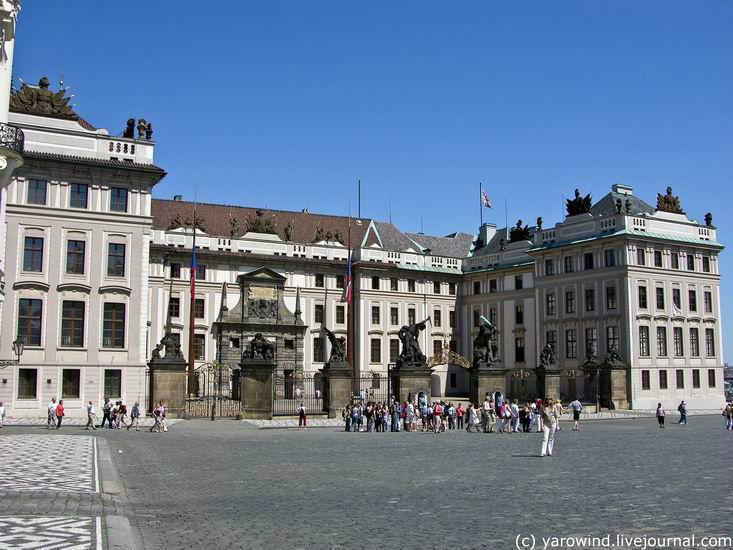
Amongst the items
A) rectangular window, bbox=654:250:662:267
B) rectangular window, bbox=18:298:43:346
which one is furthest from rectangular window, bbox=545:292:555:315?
rectangular window, bbox=18:298:43:346

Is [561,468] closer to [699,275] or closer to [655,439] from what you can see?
[655,439]

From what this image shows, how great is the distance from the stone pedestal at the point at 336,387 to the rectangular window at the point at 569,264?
2710cm

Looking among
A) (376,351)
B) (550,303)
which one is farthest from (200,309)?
(550,303)

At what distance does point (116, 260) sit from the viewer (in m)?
44.3

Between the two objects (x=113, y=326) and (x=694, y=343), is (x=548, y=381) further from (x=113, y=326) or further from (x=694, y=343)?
(x=113, y=326)

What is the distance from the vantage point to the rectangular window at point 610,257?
2327 inches

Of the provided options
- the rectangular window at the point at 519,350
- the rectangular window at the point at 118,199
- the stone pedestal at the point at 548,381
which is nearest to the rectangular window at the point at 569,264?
the rectangular window at the point at 519,350

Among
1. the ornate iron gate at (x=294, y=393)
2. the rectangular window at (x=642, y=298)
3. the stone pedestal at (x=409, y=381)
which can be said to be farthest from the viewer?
the rectangular window at (x=642, y=298)

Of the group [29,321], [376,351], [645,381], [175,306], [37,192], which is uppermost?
[37,192]

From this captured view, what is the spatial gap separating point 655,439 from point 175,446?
1743 centimetres

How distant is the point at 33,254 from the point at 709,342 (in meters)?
49.9

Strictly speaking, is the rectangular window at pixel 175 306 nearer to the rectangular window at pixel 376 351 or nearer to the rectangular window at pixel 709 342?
the rectangular window at pixel 376 351

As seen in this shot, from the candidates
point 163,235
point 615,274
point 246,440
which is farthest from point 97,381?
point 615,274

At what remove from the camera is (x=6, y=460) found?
19.6 m
